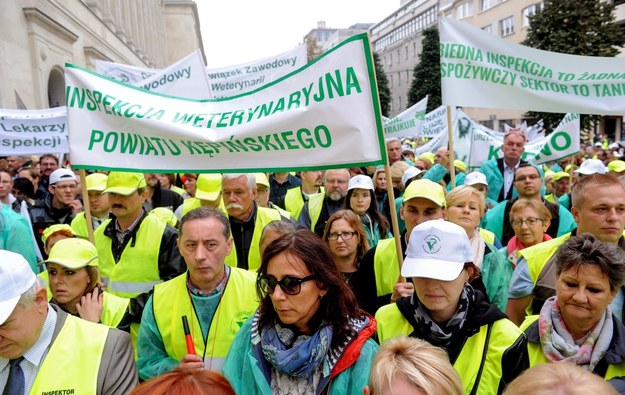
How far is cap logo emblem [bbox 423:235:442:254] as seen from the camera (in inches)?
101

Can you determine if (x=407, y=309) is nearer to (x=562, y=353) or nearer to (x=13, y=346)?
(x=562, y=353)

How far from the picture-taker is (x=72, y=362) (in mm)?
2230

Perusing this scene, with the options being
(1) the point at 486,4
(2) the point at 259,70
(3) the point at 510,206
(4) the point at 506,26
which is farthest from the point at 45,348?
(1) the point at 486,4

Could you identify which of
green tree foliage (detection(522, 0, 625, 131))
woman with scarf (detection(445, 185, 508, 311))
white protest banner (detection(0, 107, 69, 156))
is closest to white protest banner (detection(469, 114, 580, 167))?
woman with scarf (detection(445, 185, 508, 311))

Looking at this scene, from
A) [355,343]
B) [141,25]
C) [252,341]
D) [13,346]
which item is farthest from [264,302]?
[141,25]

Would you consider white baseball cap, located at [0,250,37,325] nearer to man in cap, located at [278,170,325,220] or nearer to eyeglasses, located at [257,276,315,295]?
eyeglasses, located at [257,276,315,295]

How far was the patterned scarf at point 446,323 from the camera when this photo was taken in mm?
2410

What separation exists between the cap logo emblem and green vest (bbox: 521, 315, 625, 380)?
61cm

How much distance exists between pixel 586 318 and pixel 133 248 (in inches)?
116

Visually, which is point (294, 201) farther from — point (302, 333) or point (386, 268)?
point (302, 333)

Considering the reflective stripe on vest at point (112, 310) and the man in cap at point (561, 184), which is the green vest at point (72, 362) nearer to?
the reflective stripe on vest at point (112, 310)

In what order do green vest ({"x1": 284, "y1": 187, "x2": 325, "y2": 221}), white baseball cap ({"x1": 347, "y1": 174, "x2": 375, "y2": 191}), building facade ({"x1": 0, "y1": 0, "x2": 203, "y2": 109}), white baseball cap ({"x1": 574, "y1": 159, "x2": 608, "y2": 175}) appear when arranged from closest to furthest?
white baseball cap ({"x1": 347, "y1": 174, "x2": 375, "y2": 191}) → white baseball cap ({"x1": 574, "y1": 159, "x2": 608, "y2": 175}) → green vest ({"x1": 284, "y1": 187, "x2": 325, "y2": 221}) → building facade ({"x1": 0, "y1": 0, "x2": 203, "y2": 109})

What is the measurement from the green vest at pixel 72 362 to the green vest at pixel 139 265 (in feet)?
4.82

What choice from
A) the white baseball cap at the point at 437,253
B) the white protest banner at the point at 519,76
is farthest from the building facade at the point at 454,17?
the white baseball cap at the point at 437,253
